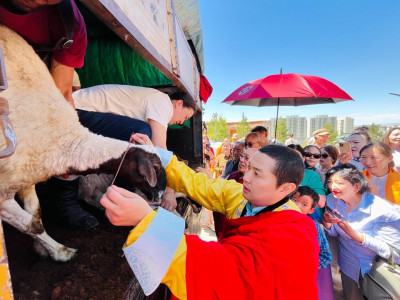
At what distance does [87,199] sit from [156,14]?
2343 mm

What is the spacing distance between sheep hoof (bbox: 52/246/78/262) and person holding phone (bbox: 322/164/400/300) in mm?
2650

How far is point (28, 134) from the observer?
5.28ft

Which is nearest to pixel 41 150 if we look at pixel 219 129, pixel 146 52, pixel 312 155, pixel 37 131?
pixel 37 131

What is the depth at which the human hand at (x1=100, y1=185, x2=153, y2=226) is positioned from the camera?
0.94 metres

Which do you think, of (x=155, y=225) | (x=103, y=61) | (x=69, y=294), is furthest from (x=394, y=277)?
(x=103, y=61)

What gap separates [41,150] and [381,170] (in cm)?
443

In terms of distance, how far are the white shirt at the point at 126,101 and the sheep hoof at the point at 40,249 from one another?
161cm

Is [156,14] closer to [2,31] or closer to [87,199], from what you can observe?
[2,31]

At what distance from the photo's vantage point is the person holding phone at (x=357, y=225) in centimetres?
243

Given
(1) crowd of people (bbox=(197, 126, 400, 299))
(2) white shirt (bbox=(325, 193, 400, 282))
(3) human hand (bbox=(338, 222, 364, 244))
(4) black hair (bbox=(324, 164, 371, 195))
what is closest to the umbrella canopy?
(1) crowd of people (bbox=(197, 126, 400, 299))

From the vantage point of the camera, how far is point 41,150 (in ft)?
5.53

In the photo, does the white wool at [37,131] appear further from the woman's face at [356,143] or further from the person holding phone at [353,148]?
the woman's face at [356,143]

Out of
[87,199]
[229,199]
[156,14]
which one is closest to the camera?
[229,199]

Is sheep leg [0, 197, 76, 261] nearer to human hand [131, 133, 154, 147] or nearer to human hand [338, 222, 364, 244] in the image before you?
human hand [131, 133, 154, 147]
